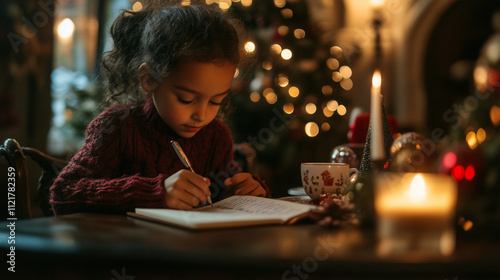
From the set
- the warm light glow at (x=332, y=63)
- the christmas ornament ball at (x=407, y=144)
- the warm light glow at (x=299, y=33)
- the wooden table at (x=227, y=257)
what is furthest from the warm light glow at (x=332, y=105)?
the wooden table at (x=227, y=257)

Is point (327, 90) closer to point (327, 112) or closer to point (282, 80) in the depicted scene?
point (327, 112)

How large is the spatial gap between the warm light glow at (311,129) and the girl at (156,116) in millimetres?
2215

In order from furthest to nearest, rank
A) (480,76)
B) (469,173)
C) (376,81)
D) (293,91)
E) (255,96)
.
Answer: (480,76) → (293,91) → (255,96) → (376,81) → (469,173)

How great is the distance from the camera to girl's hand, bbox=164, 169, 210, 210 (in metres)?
0.89

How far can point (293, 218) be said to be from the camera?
769mm

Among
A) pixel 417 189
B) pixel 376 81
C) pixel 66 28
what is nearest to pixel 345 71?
pixel 66 28

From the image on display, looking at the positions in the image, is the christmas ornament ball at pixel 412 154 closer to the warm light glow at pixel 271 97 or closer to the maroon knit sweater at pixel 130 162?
the maroon knit sweater at pixel 130 162

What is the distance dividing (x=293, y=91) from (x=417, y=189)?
2.90m

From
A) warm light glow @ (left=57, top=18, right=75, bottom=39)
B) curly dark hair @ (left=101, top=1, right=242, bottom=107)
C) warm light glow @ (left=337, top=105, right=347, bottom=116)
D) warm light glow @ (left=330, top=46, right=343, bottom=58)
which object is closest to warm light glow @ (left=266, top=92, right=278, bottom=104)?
warm light glow @ (left=337, top=105, right=347, bottom=116)

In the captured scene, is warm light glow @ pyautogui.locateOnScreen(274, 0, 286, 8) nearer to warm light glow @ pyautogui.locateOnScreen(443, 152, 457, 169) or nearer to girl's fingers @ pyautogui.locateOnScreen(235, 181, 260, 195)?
girl's fingers @ pyautogui.locateOnScreen(235, 181, 260, 195)

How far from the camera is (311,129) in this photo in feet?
11.5

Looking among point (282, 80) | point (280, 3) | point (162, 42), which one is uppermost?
point (280, 3)

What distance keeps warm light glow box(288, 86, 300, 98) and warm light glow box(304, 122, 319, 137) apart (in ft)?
0.73

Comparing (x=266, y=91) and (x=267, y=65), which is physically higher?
(x=267, y=65)
